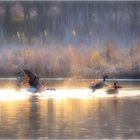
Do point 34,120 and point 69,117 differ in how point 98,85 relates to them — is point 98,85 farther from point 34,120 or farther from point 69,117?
point 34,120

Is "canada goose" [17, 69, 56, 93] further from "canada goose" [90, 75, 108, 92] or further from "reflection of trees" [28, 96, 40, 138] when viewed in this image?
"reflection of trees" [28, 96, 40, 138]

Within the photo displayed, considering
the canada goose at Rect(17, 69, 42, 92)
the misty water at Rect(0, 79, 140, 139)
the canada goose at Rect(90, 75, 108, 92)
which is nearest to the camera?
the misty water at Rect(0, 79, 140, 139)

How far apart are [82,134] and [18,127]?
2829 millimetres

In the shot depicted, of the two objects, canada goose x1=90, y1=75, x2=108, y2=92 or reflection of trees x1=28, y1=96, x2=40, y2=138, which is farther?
canada goose x1=90, y1=75, x2=108, y2=92

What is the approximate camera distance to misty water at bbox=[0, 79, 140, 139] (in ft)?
73.0

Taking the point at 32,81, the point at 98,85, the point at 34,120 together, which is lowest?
the point at 34,120

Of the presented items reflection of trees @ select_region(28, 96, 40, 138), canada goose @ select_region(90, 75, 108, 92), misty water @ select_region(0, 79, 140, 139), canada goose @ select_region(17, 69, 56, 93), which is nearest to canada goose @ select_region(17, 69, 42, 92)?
canada goose @ select_region(17, 69, 56, 93)

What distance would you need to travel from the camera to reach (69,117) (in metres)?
27.2

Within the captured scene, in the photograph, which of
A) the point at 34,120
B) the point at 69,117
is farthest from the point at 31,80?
the point at 34,120

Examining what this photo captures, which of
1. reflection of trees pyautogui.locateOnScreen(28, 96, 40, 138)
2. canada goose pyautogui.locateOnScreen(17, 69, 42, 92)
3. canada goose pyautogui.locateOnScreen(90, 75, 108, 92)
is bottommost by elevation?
reflection of trees pyautogui.locateOnScreen(28, 96, 40, 138)

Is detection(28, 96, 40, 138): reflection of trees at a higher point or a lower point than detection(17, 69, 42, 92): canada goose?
lower

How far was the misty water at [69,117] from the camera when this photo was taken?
73.0ft

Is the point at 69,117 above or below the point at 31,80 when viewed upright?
below

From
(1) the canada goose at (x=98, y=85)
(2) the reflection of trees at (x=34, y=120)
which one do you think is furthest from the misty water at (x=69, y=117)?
(1) the canada goose at (x=98, y=85)
